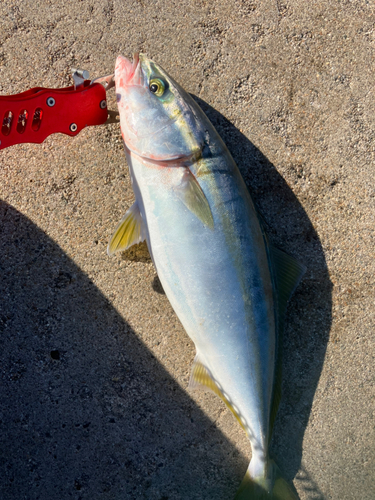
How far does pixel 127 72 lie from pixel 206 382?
1476mm

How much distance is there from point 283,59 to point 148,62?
0.80 meters

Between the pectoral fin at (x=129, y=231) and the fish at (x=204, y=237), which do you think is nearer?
the fish at (x=204, y=237)

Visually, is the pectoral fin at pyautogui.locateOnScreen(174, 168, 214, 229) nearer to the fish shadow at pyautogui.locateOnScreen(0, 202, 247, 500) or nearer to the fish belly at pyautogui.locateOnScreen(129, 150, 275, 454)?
the fish belly at pyautogui.locateOnScreen(129, 150, 275, 454)

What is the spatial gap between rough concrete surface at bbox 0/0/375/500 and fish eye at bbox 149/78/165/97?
406 millimetres

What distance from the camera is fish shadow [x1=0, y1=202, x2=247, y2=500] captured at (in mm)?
1866

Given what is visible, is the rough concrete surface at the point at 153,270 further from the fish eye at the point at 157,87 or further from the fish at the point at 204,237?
the fish eye at the point at 157,87

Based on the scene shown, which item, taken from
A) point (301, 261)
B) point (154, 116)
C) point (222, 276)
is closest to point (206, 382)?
point (222, 276)

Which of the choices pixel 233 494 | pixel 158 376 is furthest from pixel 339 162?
pixel 233 494

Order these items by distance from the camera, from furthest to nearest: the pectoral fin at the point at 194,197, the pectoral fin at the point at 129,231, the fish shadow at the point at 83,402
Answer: the fish shadow at the point at 83,402 → the pectoral fin at the point at 129,231 → the pectoral fin at the point at 194,197

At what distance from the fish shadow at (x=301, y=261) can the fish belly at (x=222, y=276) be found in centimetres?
31

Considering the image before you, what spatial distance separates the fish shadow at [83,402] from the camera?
1866 millimetres

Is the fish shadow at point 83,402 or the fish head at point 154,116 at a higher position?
the fish head at point 154,116

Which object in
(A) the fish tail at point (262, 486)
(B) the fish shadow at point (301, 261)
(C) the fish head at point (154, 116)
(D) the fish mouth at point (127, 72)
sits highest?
(D) the fish mouth at point (127, 72)

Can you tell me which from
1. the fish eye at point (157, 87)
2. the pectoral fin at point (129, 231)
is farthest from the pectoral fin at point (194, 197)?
the fish eye at point (157, 87)
